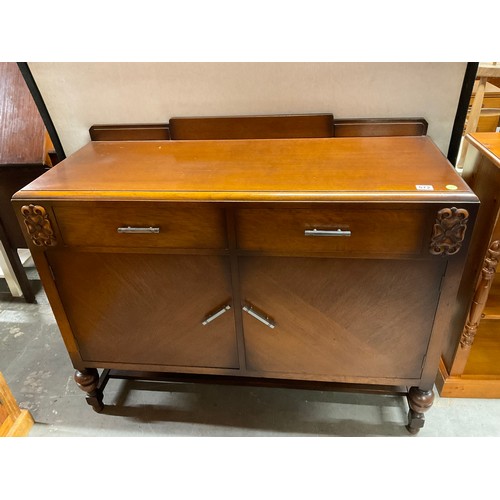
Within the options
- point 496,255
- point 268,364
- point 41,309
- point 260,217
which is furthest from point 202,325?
point 41,309

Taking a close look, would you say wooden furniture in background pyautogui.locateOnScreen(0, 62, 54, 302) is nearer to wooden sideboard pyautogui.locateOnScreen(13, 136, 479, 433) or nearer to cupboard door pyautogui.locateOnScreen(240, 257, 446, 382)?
wooden sideboard pyautogui.locateOnScreen(13, 136, 479, 433)

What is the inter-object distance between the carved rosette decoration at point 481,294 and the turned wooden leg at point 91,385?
119cm

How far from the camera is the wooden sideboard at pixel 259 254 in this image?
90 cm

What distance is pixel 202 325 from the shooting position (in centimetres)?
113

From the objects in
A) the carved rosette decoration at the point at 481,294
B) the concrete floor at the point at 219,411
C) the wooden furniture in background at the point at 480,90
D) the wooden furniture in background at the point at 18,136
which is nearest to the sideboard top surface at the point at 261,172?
the carved rosette decoration at the point at 481,294

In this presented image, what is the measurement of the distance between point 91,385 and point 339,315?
33.5 inches

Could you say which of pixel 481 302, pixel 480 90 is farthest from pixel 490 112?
pixel 481 302

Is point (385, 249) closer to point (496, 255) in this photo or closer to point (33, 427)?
point (496, 255)

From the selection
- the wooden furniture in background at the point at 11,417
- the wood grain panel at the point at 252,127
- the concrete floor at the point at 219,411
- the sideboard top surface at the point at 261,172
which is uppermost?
the wood grain panel at the point at 252,127

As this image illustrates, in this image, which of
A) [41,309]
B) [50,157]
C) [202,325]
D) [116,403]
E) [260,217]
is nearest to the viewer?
[260,217]

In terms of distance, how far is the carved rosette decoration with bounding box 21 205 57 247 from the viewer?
98cm

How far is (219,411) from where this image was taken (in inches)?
53.9

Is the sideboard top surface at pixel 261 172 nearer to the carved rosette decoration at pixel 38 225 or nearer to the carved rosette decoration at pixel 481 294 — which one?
the carved rosette decoration at pixel 38 225

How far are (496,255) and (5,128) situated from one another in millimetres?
1764
